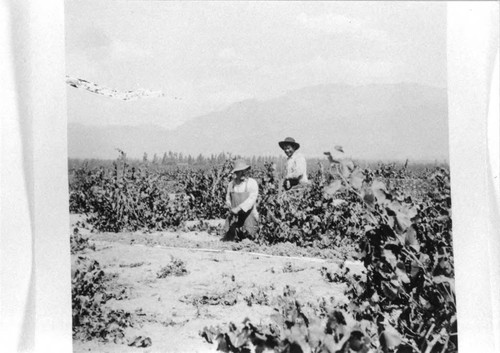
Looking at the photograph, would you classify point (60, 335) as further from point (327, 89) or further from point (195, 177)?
point (327, 89)

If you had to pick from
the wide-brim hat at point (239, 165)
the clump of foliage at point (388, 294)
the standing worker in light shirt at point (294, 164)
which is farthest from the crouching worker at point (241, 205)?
the clump of foliage at point (388, 294)

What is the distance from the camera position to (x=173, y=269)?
2.18 metres

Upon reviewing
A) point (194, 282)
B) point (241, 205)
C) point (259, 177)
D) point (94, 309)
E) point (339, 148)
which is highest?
point (339, 148)

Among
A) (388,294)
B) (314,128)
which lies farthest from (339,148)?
(388,294)

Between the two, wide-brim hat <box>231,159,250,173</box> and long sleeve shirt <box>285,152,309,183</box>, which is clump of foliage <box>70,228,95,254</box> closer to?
wide-brim hat <box>231,159,250,173</box>

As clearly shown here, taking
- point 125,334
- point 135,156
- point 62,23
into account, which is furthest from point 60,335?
point 62,23

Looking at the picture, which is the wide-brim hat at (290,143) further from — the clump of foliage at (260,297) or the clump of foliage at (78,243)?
the clump of foliage at (78,243)

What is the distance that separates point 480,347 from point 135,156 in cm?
156

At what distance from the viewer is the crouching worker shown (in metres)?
2.15

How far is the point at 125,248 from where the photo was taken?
7.27 ft

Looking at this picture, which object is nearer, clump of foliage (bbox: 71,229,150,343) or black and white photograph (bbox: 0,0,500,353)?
black and white photograph (bbox: 0,0,500,353)

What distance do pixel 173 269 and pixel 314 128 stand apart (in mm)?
803

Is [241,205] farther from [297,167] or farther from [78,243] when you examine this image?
[78,243]

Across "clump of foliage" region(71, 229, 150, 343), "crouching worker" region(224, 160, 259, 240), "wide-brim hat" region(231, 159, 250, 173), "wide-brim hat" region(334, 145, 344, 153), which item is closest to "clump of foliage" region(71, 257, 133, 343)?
"clump of foliage" region(71, 229, 150, 343)
